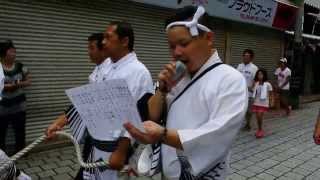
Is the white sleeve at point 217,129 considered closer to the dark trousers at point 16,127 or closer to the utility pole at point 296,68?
the dark trousers at point 16,127

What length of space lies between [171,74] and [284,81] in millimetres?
10493

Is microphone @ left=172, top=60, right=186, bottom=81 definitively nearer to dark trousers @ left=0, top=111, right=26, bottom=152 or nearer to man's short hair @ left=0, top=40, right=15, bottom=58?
man's short hair @ left=0, top=40, right=15, bottom=58

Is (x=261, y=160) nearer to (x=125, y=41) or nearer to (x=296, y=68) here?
(x=125, y=41)

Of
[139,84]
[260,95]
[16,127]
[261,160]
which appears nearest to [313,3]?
[260,95]

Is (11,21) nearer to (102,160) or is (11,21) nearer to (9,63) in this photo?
(9,63)

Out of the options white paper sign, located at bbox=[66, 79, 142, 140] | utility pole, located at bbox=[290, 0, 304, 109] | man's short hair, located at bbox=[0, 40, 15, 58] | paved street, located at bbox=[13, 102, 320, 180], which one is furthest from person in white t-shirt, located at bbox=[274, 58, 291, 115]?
white paper sign, located at bbox=[66, 79, 142, 140]

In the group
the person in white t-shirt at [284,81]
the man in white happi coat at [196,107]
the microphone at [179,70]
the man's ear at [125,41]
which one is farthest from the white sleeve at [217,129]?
the person in white t-shirt at [284,81]

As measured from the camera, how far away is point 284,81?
11750 mm

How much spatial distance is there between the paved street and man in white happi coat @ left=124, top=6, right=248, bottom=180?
Result: 343 cm

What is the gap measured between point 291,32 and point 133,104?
543 inches

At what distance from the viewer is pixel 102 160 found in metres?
2.77

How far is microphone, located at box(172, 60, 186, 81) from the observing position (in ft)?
6.46

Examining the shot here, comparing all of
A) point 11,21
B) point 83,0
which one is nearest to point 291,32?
point 83,0

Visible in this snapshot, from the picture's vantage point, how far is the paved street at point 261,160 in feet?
17.8
